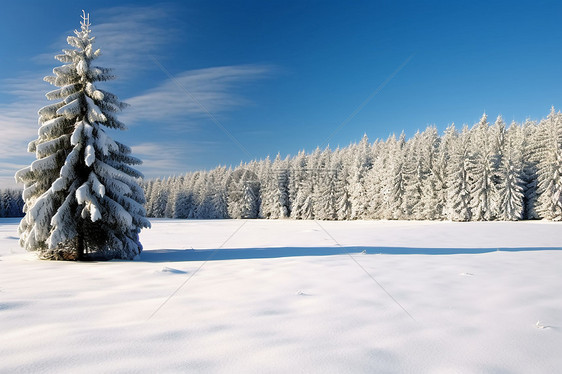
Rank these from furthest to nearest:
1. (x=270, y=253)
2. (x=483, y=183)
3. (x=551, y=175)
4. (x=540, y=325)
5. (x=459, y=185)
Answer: (x=459, y=185) < (x=483, y=183) < (x=551, y=175) < (x=270, y=253) < (x=540, y=325)

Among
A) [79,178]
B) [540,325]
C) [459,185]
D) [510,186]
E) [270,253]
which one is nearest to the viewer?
[540,325]

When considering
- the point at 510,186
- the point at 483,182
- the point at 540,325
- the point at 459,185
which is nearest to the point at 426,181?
the point at 459,185


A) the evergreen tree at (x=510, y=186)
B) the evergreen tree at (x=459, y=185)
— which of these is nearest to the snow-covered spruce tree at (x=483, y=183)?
the evergreen tree at (x=459, y=185)

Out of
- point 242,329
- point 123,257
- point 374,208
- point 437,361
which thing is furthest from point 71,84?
point 374,208

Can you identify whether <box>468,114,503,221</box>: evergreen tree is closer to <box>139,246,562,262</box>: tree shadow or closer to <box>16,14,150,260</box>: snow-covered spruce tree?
<box>139,246,562,262</box>: tree shadow

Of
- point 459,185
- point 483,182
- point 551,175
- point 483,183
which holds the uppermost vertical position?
point 551,175

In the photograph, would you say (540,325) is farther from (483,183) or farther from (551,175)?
(551,175)

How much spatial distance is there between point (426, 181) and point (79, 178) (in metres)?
54.1

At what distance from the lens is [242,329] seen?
162 inches

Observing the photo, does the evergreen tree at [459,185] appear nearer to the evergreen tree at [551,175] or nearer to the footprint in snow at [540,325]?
the evergreen tree at [551,175]

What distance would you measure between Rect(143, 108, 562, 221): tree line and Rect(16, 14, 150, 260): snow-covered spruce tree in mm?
51422

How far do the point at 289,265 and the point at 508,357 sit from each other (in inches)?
253

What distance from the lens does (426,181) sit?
182ft

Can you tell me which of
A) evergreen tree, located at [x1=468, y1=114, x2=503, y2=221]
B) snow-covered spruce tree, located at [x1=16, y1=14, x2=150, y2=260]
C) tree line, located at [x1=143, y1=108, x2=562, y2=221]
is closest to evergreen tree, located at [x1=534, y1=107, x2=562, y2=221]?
Result: tree line, located at [x1=143, y1=108, x2=562, y2=221]
